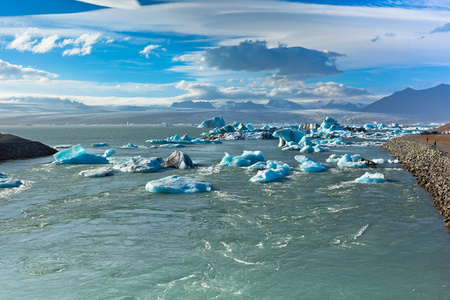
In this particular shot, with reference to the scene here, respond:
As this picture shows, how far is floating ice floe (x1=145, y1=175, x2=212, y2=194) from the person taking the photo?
47.9ft

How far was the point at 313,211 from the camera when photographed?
1185 cm

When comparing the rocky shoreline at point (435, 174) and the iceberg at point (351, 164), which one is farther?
the iceberg at point (351, 164)

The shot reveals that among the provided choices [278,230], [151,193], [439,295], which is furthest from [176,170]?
[439,295]

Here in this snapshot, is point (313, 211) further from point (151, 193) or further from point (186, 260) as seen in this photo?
point (151, 193)

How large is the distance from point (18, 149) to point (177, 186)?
2152 centimetres

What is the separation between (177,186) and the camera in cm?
1470

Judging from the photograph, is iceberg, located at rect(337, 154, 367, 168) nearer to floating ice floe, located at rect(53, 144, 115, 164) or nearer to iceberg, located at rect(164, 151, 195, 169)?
iceberg, located at rect(164, 151, 195, 169)

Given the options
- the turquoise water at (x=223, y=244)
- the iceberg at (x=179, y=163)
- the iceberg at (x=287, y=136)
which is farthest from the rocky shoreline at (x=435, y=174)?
the iceberg at (x=287, y=136)

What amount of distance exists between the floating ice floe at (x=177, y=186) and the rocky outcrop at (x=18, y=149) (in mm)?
19564

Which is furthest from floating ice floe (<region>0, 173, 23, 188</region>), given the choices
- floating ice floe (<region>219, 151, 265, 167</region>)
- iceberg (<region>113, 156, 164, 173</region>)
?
floating ice floe (<region>219, 151, 265, 167</region>)

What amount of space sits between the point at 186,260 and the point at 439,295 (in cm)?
488

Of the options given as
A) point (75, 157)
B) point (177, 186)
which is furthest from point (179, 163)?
point (177, 186)

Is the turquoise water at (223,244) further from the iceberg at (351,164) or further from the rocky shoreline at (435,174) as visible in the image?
the iceberg at (351,164)

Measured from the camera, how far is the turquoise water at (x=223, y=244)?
6.62 metres
